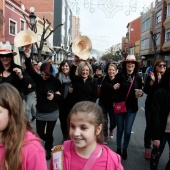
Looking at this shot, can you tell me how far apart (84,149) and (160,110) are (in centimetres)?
151

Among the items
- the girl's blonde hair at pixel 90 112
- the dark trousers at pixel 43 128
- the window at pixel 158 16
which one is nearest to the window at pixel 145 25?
the window at pixel 158 16

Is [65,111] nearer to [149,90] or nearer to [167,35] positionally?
[149,90]

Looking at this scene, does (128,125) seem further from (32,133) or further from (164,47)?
(164,47)

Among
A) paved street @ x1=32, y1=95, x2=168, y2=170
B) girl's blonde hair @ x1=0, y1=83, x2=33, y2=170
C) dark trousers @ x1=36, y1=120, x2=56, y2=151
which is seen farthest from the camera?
dark trousers @ x1=36, y1=120, x2=56, y2=151

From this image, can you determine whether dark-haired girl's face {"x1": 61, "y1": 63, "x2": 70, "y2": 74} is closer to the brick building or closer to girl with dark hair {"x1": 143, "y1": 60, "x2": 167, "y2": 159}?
girl with dark hair {"x1": 143, "y1": 60, "x2": 167, "y2": 159}

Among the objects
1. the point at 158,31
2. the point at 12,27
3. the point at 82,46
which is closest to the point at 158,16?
the point at 158,31

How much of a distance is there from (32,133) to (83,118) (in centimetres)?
38

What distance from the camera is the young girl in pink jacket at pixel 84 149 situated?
1.71 metres

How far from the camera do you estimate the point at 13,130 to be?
1.50 meters

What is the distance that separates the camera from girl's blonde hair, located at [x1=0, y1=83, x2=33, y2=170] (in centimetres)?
143

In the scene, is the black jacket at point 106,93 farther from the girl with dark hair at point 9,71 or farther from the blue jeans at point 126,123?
the girl with dark hair at point 9,71

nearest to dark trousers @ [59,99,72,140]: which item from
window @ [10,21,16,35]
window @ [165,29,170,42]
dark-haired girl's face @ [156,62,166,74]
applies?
dark-haired girl's face @ [156,62,166,74]

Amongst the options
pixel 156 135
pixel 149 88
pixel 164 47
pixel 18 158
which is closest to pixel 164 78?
pixel 156 135

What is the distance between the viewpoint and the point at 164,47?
30219mm
